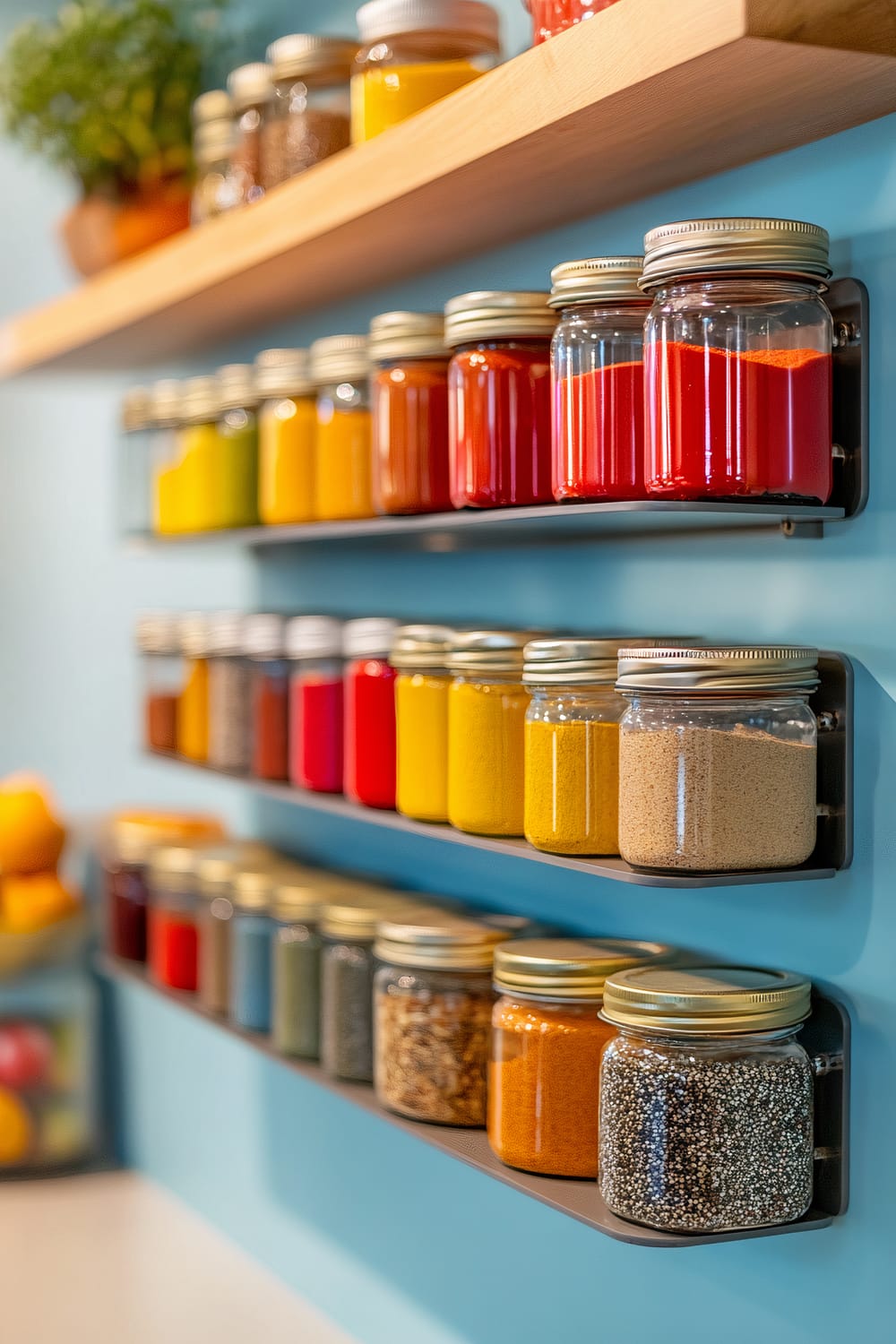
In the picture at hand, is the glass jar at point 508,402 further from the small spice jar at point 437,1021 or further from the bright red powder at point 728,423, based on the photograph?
the small spice jar at point 437,1021

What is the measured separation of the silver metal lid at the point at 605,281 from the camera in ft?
3.74

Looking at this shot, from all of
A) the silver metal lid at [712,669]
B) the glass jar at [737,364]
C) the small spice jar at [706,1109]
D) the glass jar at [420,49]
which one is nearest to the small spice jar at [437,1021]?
the small spice jar at [706,1109]

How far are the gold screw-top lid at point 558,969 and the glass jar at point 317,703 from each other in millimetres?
302

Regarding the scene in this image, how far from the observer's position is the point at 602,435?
1122 millimetres

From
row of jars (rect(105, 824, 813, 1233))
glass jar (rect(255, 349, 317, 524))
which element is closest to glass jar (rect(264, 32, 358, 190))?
glass jar (rect(255, 349, 317, 524))

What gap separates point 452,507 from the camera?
135 cm

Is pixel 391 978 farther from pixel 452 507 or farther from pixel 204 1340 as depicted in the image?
pixel 204 1340

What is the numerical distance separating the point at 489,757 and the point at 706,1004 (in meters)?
0.26

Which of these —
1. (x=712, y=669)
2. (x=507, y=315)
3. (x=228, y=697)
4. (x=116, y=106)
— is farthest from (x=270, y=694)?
(x=116, y=106)

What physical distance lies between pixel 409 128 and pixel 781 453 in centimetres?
42

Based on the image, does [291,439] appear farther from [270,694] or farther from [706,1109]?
[706,1109]

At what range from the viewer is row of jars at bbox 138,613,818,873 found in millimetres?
1071

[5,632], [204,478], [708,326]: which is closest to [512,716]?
[708,326]

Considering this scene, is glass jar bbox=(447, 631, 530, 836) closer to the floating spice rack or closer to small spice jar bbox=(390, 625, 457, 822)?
small spice jar bbox=(390, 625, 457, 822)
